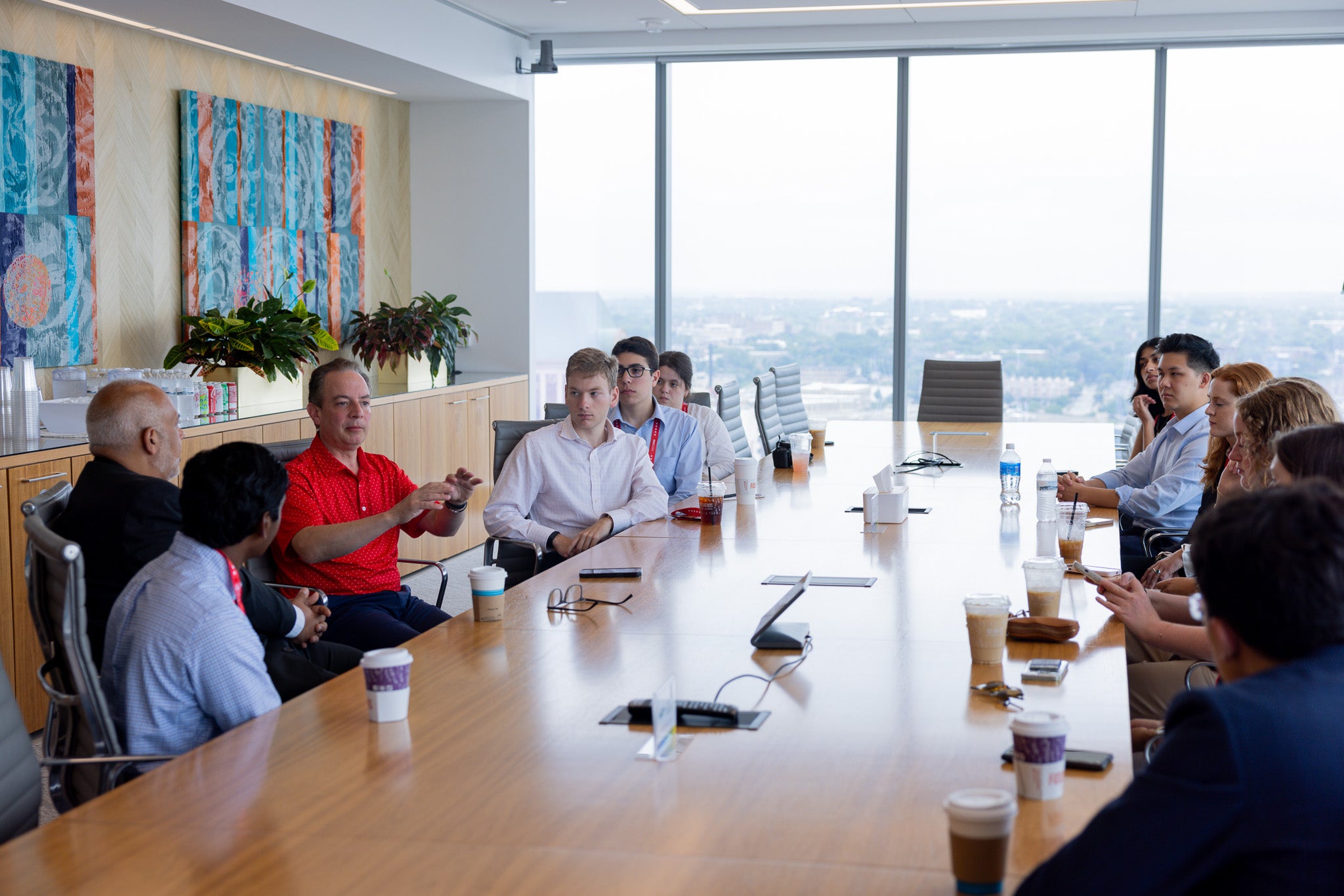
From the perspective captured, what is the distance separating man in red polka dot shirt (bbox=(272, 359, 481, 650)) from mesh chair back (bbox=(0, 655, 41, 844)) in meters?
1.28

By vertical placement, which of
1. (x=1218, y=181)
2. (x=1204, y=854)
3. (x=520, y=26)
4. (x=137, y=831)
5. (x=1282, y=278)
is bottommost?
(x=137, y=831)

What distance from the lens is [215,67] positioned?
653cm

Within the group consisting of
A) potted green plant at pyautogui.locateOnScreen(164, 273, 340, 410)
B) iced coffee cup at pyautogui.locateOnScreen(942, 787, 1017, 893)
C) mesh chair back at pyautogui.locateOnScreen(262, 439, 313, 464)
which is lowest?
iced coffee cup at pyautogui.locateOnScreen(942, 787, 1017, 893)

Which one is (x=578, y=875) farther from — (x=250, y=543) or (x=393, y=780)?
(x=250, y=543)

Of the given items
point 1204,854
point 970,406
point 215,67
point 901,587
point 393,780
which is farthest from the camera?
point 970,406

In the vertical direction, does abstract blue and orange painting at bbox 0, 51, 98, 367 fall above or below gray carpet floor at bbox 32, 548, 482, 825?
above

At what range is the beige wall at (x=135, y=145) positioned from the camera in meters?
5.56

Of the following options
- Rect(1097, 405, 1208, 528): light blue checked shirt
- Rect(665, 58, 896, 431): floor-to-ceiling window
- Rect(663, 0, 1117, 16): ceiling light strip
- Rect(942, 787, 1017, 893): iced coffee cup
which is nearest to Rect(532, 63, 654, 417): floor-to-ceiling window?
Rect(665, 58, 896, 431): floor-to-ceiling window

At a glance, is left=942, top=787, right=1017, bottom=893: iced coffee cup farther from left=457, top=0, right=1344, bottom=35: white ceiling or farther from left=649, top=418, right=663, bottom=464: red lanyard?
left=457, top=0, right=1344, bottom=35: white ceiling

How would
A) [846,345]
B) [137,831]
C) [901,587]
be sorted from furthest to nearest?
1. [846,345]
2. [901,587]
3. [137,831]

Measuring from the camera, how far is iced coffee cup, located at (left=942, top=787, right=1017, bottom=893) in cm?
155

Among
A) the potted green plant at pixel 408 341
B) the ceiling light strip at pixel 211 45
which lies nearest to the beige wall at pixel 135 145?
the ceiling light strip at pixel 211 45

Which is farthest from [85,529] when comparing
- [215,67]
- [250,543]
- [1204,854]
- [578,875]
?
[215,67]

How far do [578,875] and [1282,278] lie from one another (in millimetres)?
7968
